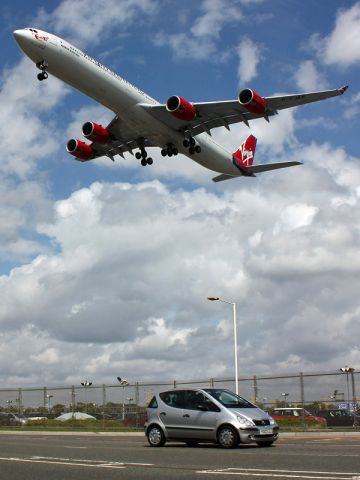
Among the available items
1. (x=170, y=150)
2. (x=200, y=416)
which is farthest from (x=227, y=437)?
(x=170, y=150)

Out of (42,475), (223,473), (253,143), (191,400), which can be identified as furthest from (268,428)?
(253,143)

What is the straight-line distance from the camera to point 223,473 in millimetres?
9461

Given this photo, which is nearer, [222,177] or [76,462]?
[76,462]

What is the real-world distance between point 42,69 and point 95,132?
686 centimetres

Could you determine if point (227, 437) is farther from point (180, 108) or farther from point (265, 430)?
point (180, 108)

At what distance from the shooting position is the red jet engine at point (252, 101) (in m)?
28.6

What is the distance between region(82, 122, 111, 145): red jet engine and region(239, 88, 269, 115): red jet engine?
924cm

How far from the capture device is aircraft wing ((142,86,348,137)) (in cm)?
2903

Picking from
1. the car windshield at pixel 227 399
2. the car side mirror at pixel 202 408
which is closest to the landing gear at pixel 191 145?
the car windshield at pixel 227 399

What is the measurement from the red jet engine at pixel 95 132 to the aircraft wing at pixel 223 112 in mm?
4564

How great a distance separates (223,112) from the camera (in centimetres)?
3177

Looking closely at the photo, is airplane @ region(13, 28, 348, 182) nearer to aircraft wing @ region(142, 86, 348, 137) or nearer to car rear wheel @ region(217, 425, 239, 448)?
aircraft wing @ region(142, 86, 348, 137)

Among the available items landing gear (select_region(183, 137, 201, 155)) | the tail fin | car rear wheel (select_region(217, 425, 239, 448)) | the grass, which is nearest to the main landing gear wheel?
landing gear (select_region(183, 137, 201, 155))

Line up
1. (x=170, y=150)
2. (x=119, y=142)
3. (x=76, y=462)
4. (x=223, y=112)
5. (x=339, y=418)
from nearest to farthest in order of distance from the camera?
(x=76, y=462) < (x=339, y=418) < (x=223, y=112) < (x=170, y=150) < (x=119, y=142)
